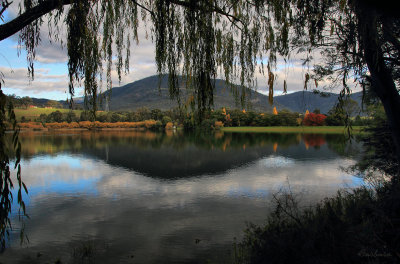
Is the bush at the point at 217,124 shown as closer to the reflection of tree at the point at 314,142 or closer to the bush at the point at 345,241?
the reflection of tree at the point at 314,142

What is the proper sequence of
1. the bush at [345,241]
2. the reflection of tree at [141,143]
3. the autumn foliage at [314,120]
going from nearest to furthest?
the bush at [345,241] < the reflection of tree at [141,143] < the autumn foliage at [314,120]

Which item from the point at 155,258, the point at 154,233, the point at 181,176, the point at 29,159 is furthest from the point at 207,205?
the point at 29,159

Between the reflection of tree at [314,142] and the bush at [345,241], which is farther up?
the bush at [345,241]

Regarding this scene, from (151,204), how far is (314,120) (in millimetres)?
80554

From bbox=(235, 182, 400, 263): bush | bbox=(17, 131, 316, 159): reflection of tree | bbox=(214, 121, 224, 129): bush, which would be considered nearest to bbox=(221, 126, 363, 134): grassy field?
bbox=(214, 121, 224, 129): bush

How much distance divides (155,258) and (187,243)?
1.55m

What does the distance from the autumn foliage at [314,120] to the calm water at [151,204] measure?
5645 centimetres

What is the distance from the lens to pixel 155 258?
878cm

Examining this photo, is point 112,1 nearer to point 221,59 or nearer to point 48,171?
point 221,59

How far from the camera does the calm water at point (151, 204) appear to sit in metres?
9.36

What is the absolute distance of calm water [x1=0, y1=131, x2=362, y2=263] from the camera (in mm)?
9359

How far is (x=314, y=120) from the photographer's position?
3359 inches

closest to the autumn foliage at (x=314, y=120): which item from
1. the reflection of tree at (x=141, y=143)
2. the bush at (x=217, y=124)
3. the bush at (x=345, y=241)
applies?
the reflection of tree at (x=141, y=143)
